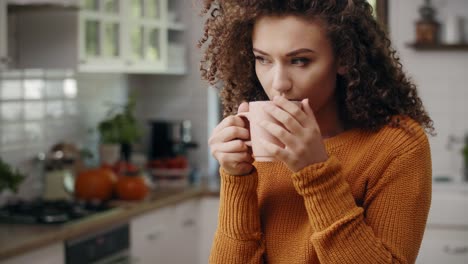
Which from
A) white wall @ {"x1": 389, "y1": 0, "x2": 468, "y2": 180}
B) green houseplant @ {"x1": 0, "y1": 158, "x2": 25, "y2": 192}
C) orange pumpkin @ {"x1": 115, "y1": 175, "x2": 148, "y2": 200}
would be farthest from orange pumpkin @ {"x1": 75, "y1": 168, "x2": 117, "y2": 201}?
white wall @ {"x1": 389, "y1": 0, "x2": 468, "y2": 180}

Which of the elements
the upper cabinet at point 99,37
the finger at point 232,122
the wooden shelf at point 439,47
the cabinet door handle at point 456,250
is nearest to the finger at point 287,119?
the finger at point 232,122

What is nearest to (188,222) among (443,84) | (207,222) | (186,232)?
(186,232)

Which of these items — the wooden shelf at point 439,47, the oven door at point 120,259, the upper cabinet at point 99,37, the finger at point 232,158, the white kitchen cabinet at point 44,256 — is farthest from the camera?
the wooden shelf at point 439,47

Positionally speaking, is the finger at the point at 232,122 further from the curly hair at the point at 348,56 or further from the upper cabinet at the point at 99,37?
the upper cabinet at the point at 99,37

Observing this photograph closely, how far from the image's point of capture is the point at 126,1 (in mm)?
4230

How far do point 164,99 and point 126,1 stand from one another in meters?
1.01

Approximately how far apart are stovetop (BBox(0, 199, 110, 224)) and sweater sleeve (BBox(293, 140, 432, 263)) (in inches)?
90.0

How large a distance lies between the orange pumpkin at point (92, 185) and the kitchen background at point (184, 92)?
0.24 meters

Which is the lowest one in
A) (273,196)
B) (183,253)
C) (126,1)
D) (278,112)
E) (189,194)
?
(183,253)

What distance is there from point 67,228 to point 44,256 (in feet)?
0.59

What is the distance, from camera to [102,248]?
3.35 meters

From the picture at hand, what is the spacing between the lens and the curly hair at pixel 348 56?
1122mm

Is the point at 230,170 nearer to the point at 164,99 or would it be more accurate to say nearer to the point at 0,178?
the point at 0,178

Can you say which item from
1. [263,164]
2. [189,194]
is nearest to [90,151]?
[189,194]
